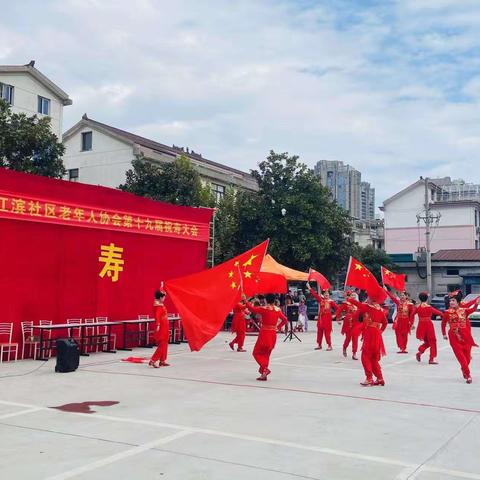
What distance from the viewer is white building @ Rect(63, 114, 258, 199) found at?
37.0 metres

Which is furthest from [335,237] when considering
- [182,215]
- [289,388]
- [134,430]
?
[134,430]

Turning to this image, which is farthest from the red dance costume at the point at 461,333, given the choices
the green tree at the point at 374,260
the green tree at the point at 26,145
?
the green tree at the point at 374,260

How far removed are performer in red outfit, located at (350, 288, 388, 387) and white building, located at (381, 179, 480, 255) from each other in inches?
1735

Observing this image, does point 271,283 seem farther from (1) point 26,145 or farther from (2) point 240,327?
(1) point 26,145

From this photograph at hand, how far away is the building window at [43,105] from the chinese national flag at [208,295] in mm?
26710

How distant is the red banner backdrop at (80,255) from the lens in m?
13.5

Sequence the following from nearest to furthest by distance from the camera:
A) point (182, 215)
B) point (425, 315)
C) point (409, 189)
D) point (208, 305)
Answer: point (208, 305)
point (425, 315)
point (182, 215)
point (409, 189)

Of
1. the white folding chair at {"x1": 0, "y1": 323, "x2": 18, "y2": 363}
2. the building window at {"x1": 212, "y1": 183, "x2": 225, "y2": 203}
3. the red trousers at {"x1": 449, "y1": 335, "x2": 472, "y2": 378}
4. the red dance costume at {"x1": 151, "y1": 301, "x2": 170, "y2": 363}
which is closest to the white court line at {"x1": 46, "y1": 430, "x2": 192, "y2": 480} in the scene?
the red dance costume at {"x1": 151, "y1": 301, "x2": 170, "y2": 363}

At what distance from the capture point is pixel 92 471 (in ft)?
18.4

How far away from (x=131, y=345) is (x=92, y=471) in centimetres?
1122

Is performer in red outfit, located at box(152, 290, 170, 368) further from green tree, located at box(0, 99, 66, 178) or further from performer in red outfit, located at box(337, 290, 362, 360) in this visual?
green tree, located at box(0, 99, 66, 178)

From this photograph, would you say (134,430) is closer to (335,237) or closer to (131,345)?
(131,345)

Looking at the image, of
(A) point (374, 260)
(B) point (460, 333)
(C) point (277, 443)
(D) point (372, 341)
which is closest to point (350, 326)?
(B) point (460, 333)

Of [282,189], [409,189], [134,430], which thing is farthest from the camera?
[409,189]
